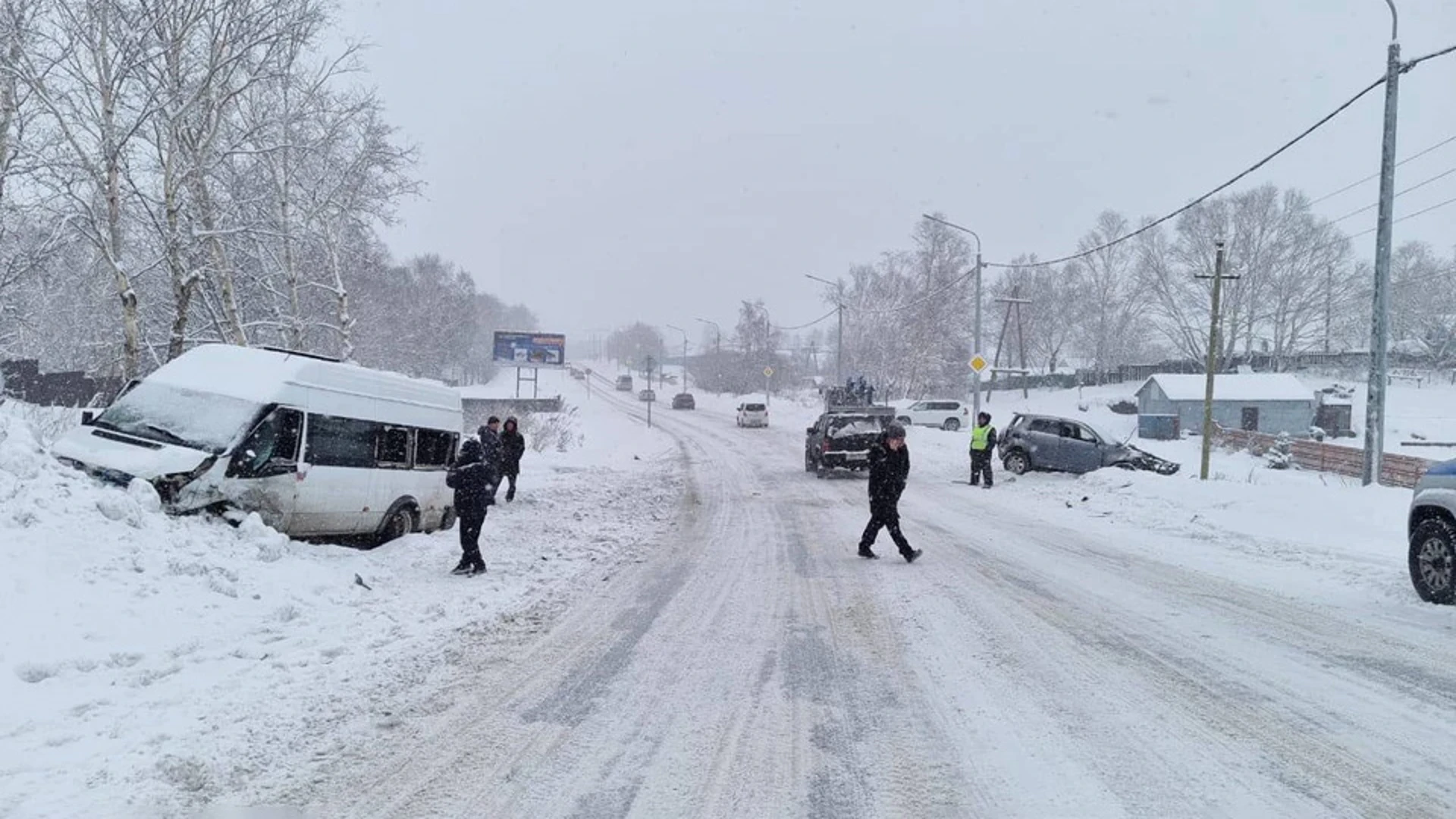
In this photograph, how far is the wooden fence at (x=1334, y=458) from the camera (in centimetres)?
2725

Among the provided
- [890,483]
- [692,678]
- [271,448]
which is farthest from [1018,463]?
[692,678]

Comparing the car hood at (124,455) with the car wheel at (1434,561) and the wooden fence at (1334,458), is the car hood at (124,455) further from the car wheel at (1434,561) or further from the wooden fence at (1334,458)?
the wooden fence at (1334,458)

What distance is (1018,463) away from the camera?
24.0 m

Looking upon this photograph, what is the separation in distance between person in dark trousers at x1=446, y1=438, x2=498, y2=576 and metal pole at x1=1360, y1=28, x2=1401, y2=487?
14243 mm

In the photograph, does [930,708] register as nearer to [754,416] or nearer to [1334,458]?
[1334,458]

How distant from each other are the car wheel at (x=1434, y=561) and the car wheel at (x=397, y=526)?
37.9 ft

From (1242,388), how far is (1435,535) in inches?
2169

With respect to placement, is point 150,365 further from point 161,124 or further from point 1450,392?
point 1450,392

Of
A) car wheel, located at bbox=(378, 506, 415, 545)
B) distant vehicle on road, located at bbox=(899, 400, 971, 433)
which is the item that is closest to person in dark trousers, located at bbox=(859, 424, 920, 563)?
car wheel, located at bbox=(378, 506, 415, 545)

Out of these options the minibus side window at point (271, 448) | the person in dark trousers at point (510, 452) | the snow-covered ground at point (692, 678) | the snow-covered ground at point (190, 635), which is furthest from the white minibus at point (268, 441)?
the person in dark trousers at point (510, 452)

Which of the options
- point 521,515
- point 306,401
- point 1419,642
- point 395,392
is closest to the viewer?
point 1419,642

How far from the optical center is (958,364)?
6838 cm

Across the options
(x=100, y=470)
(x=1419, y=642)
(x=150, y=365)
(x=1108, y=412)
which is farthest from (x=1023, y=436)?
(x=1108, y=412)

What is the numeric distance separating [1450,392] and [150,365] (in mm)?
80102
